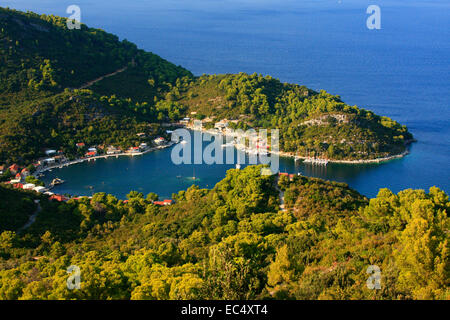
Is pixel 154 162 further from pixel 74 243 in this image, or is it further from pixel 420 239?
pixel 420 239

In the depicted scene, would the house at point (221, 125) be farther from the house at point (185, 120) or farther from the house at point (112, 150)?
the house at point (112, 150)

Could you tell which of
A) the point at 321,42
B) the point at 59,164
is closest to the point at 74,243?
the point at 59,164

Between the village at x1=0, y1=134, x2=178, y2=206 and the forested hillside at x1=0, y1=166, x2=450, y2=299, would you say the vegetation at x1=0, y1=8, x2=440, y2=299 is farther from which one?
the village at x1=0, y1=134, x2=178, y2=206

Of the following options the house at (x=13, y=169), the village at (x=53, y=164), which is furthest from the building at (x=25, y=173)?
the house at (x=13, y=169)

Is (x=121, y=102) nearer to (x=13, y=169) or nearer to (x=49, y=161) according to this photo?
(x=49, y=161)

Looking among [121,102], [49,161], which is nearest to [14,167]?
[49,161]

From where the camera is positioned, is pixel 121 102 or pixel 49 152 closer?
pixel 49 152
